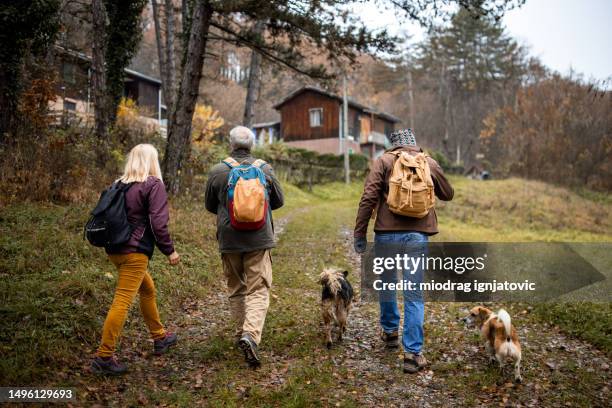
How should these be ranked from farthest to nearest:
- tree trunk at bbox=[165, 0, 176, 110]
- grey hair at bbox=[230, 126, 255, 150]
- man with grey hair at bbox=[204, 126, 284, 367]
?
tree trunk at bbox=[165, 0, 176, 110] < grey hair at bbox=[230, 126, 255, 150] < man with grey hair at bbox=[204, 126, 284, 367]

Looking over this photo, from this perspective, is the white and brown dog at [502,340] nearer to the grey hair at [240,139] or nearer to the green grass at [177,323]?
the green grass at [177,323]

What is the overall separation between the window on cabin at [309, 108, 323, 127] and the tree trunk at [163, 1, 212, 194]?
95.1ft

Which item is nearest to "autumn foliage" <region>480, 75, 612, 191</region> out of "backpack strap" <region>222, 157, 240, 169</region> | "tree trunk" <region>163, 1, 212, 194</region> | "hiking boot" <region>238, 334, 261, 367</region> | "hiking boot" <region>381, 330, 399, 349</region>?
"tree trunk" <region>163, 1, 212, 194</region>

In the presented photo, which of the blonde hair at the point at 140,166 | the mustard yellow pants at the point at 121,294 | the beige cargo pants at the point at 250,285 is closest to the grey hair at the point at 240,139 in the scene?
the blonde hair at the point at 140,166

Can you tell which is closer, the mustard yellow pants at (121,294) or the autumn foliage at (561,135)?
the mustard yellow pants at (121,294)

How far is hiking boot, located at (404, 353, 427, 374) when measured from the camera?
14.9 ft

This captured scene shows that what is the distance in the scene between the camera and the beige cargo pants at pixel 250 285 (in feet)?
15.1

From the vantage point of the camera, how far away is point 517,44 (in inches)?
1911

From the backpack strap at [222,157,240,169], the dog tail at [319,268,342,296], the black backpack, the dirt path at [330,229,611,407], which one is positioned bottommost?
the dirt path at [330,229,611,407]

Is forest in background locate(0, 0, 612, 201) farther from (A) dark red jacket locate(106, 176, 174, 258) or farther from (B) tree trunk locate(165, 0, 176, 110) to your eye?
(A) dark red jacket locate(106, 176, 174, 258)

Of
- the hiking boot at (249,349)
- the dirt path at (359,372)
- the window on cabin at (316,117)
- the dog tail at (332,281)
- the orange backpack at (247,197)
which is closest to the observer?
the dirt path at (359,372)

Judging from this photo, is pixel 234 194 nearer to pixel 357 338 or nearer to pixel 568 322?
pixel 357 338

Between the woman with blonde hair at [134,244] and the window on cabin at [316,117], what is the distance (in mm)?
36207

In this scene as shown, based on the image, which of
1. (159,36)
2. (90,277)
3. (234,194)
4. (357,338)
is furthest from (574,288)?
(159,36)
